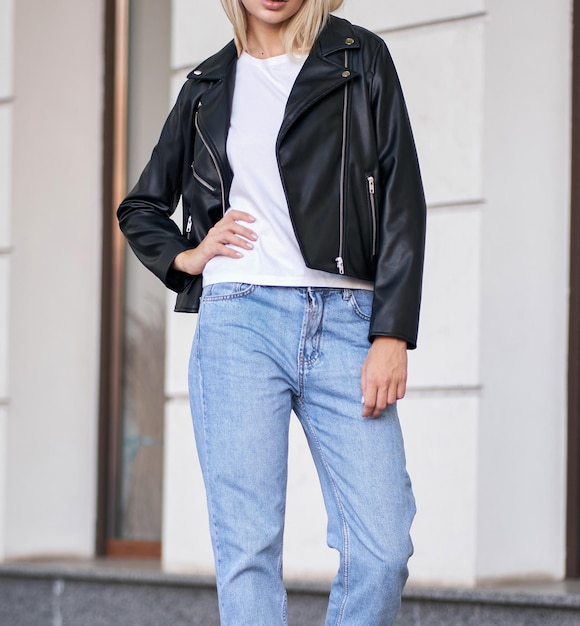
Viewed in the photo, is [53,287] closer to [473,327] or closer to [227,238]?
[473,327]

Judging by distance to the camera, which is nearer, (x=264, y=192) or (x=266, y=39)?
(x=264, y=192)

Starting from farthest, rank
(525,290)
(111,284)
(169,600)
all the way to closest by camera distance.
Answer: (111,284) → (169,600) → (525,290)

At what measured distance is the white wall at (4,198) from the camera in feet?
17.7

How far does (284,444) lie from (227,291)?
34 cm

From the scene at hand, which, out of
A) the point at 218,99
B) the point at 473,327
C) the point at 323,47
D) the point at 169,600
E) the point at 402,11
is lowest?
the point at 169,600

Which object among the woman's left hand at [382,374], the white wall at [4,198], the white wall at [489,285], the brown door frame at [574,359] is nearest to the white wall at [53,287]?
the white wall at [4,198]

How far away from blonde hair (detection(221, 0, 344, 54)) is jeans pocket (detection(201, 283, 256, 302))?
0.52 metres

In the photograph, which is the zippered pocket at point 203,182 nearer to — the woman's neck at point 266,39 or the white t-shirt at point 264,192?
the white t-shirt at point 264,192

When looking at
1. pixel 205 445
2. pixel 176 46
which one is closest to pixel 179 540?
pixel 176 46

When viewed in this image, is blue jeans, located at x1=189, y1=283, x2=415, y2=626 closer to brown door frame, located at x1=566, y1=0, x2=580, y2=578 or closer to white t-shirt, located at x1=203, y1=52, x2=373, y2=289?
white t-shirt, located at x1=203, y1=52, x2=373, y2=289

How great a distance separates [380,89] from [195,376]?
0.71m

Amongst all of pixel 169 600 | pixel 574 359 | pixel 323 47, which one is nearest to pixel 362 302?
pixel 323 47

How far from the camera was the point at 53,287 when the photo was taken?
18.2 ft

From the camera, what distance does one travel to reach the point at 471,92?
4.08 m
